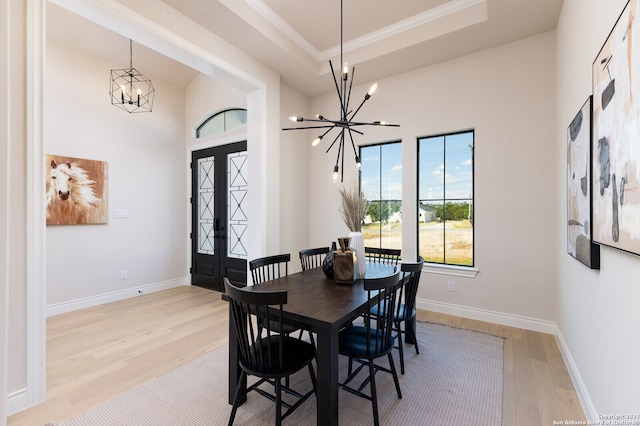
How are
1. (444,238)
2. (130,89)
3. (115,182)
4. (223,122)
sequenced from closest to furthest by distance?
(444,238) < (115,182) < (130,89) < (223,122)

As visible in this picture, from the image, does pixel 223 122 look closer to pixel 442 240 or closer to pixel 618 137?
pixel 442 240

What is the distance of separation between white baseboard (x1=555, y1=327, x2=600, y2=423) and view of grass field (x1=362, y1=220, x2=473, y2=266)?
1.20 m

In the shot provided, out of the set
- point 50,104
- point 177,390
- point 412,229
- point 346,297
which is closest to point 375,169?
point 412,229

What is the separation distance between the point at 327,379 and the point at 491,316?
2.72 meters

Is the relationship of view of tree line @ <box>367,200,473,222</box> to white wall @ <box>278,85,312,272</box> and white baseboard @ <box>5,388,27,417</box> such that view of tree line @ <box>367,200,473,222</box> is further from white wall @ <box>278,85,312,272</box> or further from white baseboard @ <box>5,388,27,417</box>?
white baseboard @ <box>5,388,27,417</box>

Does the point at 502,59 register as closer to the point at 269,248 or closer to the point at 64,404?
the point at 269,248

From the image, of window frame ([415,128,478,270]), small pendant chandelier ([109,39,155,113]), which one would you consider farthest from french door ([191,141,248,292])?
window frame ([415,128,478,270])

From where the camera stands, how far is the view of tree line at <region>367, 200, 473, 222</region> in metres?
3.68

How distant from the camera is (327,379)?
1.60 m

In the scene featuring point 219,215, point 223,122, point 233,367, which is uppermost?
point 223,122

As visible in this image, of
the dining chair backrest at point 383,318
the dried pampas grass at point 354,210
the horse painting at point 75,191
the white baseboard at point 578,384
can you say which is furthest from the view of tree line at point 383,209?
the horse painting at point 75,191

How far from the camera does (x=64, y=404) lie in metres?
2.07

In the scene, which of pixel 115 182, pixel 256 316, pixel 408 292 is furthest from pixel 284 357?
pixel 115 182

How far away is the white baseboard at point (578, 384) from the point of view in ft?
5.96
